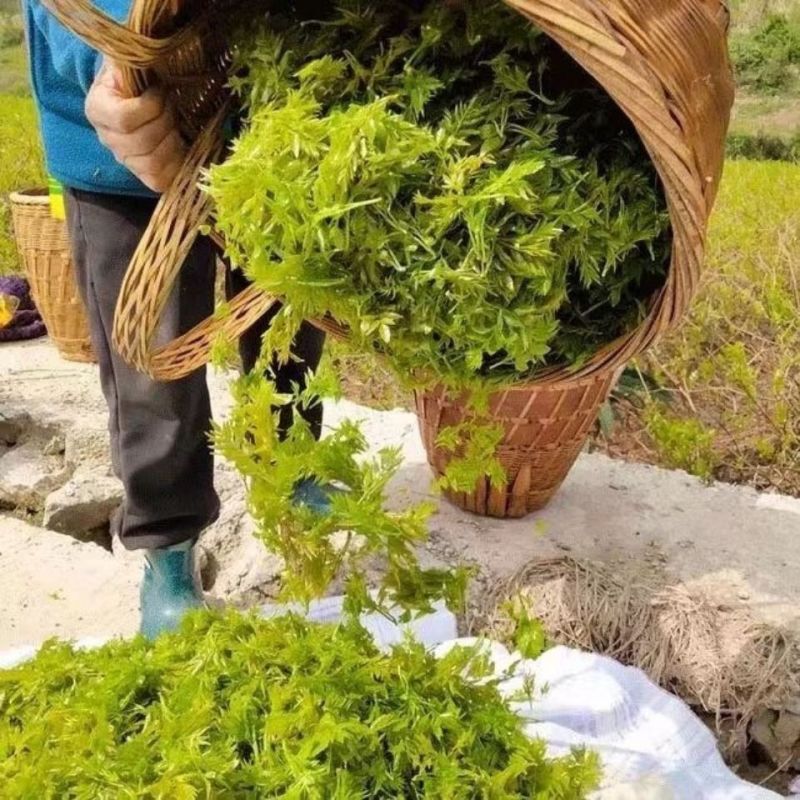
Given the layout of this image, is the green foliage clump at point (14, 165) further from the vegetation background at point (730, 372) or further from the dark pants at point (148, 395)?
the dark pants at point (148, 395)

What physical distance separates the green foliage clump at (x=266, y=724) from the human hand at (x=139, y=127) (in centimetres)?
55

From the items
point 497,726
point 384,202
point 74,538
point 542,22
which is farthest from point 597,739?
point 74,538

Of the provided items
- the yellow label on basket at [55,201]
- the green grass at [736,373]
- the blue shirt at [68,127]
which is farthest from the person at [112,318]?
the yellow label on basket at [55,201]

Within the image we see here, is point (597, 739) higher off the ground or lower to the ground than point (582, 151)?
lower

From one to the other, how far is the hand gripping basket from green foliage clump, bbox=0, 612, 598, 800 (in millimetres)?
371

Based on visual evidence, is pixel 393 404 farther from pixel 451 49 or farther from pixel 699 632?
pixel 451 49

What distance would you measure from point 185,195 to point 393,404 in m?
1.95

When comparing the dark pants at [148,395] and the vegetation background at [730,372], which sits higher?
the dark pants at [148,395]

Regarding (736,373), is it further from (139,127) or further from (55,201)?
(55,201)

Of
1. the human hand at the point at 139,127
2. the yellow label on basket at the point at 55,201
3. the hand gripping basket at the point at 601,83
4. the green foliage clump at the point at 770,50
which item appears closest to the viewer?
the hand gripping basket at the point at 601,83

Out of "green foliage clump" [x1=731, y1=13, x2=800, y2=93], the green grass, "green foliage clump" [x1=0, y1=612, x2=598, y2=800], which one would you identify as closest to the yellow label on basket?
the green grass

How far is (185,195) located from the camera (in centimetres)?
121

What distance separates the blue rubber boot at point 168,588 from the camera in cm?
181

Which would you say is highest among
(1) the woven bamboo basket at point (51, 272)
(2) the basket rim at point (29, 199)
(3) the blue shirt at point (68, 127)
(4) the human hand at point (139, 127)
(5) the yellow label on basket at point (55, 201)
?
(4) the human hand at point (139, 127)
